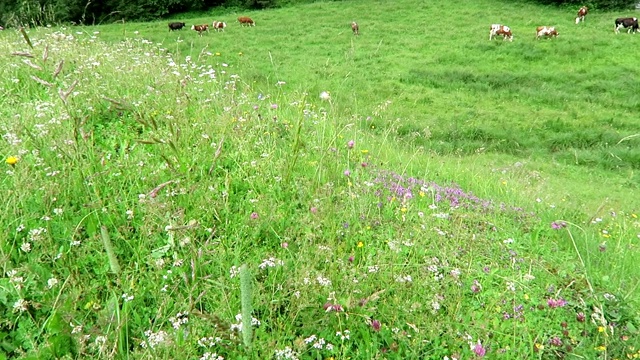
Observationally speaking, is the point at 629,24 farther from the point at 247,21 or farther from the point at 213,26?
the point at 213,26

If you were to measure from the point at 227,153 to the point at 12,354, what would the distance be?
2355 mm

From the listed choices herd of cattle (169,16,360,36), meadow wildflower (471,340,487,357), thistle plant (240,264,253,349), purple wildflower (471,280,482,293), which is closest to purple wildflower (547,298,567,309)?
purple wildflower (471,280,482,293)

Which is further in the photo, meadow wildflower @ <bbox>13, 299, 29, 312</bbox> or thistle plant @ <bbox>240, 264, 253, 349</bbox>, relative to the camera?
meadow wildflower @ <bbox>13, 299, 29, 312</bbox>

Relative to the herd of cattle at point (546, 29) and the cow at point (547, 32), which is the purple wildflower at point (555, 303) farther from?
the cow at point (547, 32)

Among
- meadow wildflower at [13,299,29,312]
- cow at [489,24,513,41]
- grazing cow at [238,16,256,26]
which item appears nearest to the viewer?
meadow wildflower at [13,299,29,312]

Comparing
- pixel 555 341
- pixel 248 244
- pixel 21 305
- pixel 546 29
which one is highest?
pixel 546 29

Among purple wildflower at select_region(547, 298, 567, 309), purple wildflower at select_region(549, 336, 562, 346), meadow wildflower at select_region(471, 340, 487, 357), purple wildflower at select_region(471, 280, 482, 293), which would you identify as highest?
purple wildflower at select_region(471, 280, 482, 293)

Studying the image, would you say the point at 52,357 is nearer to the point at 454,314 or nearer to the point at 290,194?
the point at 290,194

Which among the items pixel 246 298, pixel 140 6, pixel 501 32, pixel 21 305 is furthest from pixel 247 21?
pixel 246 298

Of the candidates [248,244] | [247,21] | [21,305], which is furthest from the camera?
[247,21]

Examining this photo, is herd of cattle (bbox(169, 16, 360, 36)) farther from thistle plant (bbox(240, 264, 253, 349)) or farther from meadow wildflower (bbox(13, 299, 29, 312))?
thistle plant (bbox(240, 264, 253, 349))

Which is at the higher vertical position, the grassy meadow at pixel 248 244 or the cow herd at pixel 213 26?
the cow herd at pixel 213 26

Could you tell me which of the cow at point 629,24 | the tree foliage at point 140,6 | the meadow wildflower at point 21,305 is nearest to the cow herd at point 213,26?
the tree foliage at point 140,6

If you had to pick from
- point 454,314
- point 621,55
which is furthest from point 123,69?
point 621,55
